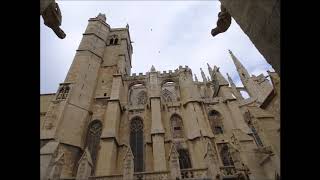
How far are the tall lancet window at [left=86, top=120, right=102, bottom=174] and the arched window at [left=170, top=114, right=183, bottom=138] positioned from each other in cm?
713

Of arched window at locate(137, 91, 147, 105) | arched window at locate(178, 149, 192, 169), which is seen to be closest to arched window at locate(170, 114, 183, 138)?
arched window at locate(178, 149, 192, 169)

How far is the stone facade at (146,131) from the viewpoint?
1447 centimetres

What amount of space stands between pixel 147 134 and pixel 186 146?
12.2 ft

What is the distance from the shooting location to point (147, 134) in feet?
64.9

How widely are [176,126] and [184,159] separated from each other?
12.5 feet

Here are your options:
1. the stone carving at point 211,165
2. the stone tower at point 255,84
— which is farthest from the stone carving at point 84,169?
the stone tower at point 255,84

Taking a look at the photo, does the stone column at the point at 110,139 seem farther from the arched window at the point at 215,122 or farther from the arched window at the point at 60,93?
the arched window at the point at 215,122

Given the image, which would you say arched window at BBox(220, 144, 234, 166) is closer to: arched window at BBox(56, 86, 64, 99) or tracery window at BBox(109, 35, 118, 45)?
arched window at BBox(56, 86, 64, 99)

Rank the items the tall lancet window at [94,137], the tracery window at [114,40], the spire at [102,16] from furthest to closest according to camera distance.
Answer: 1. the spire at [102,16]
2. the tracery window at [114,40]
3. the tall lancet window at [94,137]

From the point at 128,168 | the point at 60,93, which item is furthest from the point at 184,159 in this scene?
the point at 60,93

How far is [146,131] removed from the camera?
792 inches

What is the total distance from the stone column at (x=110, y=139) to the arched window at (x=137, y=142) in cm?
169

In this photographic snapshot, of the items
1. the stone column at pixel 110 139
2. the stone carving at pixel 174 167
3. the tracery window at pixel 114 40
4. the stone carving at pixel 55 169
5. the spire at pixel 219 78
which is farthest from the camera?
the tracery window at pixel 114 40
